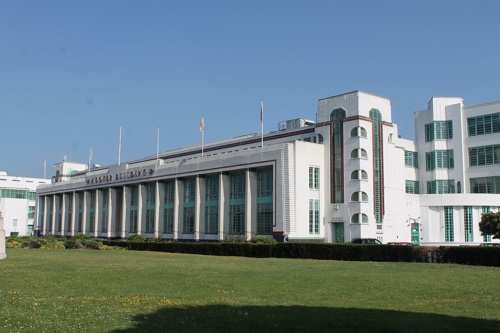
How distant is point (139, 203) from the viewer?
250 feet

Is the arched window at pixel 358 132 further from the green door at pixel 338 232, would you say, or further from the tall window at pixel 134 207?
the tall window at pixel 134 207

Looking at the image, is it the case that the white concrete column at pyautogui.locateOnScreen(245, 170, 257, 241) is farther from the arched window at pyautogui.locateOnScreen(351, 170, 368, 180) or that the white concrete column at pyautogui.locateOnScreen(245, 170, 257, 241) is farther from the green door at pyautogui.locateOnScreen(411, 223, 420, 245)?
the green door at pyautogui.locateOnScreen(411, 223, 420, 245)

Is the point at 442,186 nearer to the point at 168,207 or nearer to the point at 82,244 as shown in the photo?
the point at 168,207

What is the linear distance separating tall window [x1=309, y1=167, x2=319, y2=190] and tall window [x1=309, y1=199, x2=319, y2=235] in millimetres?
1548

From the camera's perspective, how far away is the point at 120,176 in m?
81.0

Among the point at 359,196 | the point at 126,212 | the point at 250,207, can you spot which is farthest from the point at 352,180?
the point at 126,212

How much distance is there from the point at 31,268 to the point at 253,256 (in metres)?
20.4

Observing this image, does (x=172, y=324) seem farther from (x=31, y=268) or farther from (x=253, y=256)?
(x=253, y=256)

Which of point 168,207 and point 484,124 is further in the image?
point 168,207

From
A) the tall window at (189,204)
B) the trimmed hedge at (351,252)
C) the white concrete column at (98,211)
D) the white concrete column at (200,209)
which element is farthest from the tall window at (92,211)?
the trimmed hedge at (351,252)

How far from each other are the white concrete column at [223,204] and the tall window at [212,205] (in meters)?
1.54

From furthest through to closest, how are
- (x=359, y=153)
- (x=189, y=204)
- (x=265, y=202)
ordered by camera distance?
(x=189, y=204)
(x=265, y=202)
(x=359, y=153)

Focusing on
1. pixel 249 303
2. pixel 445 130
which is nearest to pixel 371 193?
pixel 445 130

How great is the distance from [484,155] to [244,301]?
175 feet
